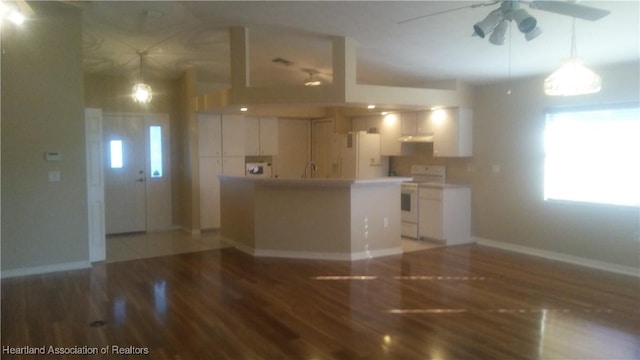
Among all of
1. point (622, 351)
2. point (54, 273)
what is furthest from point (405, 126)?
point (54, 273)

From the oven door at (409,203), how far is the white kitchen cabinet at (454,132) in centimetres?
71

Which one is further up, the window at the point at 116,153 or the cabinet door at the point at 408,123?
the cabinet door at the point at 408,123

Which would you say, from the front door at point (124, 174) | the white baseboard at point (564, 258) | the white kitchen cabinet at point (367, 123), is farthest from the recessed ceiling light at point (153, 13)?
the white baseboard at point (564, 258)

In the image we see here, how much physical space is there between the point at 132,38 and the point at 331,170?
440cm

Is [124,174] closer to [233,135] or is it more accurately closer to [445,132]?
[233,135]

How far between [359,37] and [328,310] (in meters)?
3.10

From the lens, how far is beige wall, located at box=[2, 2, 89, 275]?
4.97m

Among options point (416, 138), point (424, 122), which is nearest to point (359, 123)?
point (416, 138)

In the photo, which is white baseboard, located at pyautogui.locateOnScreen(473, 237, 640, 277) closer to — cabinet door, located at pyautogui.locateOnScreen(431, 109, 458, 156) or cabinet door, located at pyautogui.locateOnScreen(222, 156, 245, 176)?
cabinet door, located at pyautogui.locateOnScreen(431, 109, 458, 156)

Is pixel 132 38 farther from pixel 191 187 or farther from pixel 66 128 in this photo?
pixel 191 187

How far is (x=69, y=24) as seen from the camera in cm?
519

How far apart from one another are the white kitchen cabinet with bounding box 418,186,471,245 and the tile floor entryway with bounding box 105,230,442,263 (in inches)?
8.5

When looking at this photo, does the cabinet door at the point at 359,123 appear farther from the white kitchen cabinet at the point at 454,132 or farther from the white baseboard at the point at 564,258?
the white baseboard at the point at 564,258

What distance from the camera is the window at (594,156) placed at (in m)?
5.21
